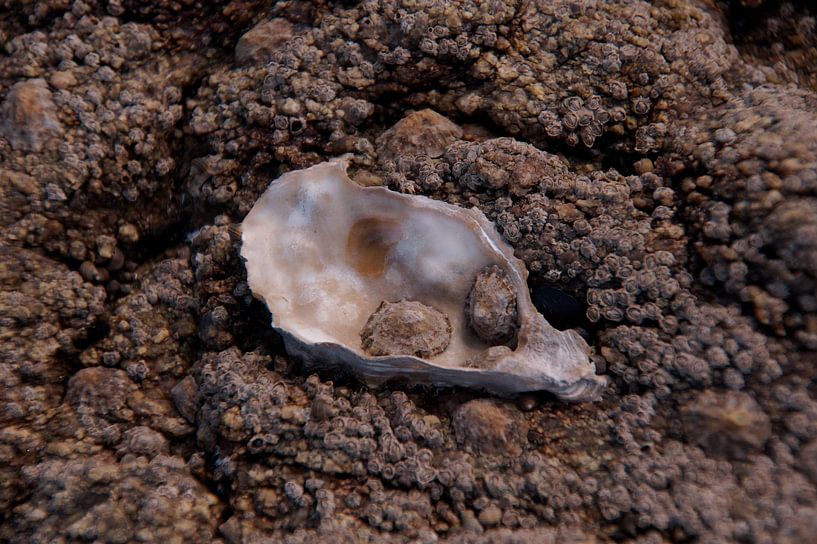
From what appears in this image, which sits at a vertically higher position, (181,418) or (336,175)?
(336,175)

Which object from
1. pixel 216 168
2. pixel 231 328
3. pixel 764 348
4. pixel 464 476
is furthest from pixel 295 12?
pixel 764 348

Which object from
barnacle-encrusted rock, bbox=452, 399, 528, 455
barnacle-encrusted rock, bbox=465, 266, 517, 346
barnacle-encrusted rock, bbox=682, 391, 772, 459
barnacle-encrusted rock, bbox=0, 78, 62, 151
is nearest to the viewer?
barnacle-encrusted rock, bbox=682, 391, 772, 459

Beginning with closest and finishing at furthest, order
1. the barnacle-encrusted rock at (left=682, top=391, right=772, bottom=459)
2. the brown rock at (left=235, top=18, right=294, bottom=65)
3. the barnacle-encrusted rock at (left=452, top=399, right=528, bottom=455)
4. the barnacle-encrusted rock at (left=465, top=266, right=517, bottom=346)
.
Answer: the barnacle-encrusted rock at (left=682, top=391, right=772, bottom=459) < the barnacle-encrusted rock at (left=452, top=399, right=528, bottom=455) < the barnacle-encrusted rock at (left=465, top=266, right=517, bottom=346) < the brown rock at (left=235, top=18, right=294, bottom=65)

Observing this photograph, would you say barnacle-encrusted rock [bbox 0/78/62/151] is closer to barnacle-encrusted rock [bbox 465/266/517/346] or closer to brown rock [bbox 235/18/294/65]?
brown rock [bbox 235/18/294/65]

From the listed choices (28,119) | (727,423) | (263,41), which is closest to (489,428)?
(727,423)

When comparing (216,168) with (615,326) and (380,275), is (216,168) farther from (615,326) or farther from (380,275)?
(615,326)

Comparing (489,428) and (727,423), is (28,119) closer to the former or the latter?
(489,428)

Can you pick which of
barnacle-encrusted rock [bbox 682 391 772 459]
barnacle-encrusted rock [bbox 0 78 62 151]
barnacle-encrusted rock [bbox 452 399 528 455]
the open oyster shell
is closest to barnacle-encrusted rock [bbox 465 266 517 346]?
the open oyster shell
